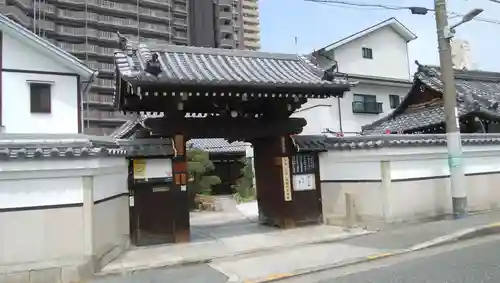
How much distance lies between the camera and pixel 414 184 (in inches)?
494

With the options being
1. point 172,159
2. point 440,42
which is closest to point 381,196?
point 440,42

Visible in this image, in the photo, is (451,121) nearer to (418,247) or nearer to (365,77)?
(418,247)

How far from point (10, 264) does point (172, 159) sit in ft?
14.8

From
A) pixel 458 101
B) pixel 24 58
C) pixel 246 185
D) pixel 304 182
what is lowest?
pixel 246 185

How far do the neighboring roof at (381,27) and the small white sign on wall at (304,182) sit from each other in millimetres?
13309

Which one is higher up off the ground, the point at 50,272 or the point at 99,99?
the point at 99,99

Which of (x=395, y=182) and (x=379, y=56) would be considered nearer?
(x=395, y=182)

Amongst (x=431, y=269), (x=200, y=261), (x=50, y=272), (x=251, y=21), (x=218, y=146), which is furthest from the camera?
→ (x=251, y=21)

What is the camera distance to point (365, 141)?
12.4 meters

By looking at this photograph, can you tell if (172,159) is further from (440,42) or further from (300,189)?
(440,42)

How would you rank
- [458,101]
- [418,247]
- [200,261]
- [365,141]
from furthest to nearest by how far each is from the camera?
[458,101]
[365,141]
[418,247]
[200,261]

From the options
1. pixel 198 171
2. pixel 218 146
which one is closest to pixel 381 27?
pixel 218 146

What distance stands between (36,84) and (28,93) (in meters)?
0.59

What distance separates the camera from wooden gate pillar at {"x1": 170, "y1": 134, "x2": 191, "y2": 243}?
11.3 meters
